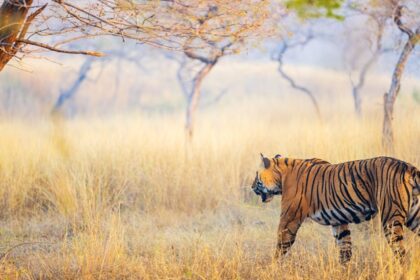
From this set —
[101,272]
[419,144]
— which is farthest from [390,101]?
[101,272]

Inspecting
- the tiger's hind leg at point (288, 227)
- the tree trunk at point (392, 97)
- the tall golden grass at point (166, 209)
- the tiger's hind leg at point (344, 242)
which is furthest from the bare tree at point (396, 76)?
the tiger's hind leg at point (288, 227)

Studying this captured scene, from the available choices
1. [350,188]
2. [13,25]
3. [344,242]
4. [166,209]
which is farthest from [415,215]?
[166,209]

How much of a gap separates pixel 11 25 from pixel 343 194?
2965 mm

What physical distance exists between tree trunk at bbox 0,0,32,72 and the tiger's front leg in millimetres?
2623

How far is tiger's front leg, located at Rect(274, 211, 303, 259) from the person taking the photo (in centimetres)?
586

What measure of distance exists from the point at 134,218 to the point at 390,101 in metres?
3.82

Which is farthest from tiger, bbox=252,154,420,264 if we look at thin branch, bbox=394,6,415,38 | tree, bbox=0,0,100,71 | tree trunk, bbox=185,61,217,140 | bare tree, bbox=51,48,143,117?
bare tree, bbox=51,48,143,117

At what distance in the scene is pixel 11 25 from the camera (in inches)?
208

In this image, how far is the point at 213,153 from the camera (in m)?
10.1

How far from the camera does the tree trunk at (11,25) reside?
5.23 metres

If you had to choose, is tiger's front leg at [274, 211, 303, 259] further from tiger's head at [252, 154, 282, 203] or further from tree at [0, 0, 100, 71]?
tree at [0, 0, 100, 71]

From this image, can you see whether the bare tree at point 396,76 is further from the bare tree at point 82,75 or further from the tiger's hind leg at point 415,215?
the bare tree at point 82,75

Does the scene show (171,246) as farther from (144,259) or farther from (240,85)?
(240,85)

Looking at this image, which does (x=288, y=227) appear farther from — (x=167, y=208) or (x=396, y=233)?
(x=167, y=208)
